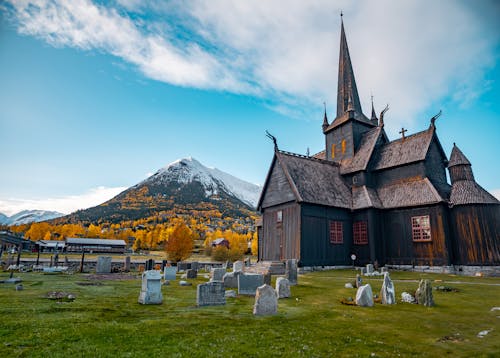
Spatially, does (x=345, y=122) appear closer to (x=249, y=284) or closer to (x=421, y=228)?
(x=421, y=228)

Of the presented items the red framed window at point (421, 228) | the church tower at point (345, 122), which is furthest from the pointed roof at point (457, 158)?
the church tower at point (345, 122)

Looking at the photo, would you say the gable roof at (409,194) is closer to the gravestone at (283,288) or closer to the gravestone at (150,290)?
the gravestone at (283,288)

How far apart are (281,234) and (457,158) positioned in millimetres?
16384

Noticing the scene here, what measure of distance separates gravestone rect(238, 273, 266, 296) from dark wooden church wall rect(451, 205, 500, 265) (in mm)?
18939

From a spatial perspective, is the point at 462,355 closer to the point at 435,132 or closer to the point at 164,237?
the point at 435,132

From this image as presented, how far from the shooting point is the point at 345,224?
95.9 feet

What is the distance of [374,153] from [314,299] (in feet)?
78.0

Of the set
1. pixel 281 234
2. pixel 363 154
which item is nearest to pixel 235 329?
pixel 281 234

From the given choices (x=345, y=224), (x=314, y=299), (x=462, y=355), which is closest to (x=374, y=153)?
(x=345, y=224)

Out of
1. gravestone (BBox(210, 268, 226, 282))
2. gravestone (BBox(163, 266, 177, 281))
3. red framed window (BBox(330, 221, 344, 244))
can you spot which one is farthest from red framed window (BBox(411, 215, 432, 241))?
gravestone (BBox(163, 266, 177, 281))

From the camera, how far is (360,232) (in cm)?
2870

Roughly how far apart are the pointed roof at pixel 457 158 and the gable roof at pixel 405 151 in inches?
79.2

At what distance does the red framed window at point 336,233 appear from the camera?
92.3 feet

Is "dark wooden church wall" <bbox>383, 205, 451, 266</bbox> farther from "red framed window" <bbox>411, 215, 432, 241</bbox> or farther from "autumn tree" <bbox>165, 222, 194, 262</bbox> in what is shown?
"autumn tree" <bbox>165, 222, 194, 262</bbox>
